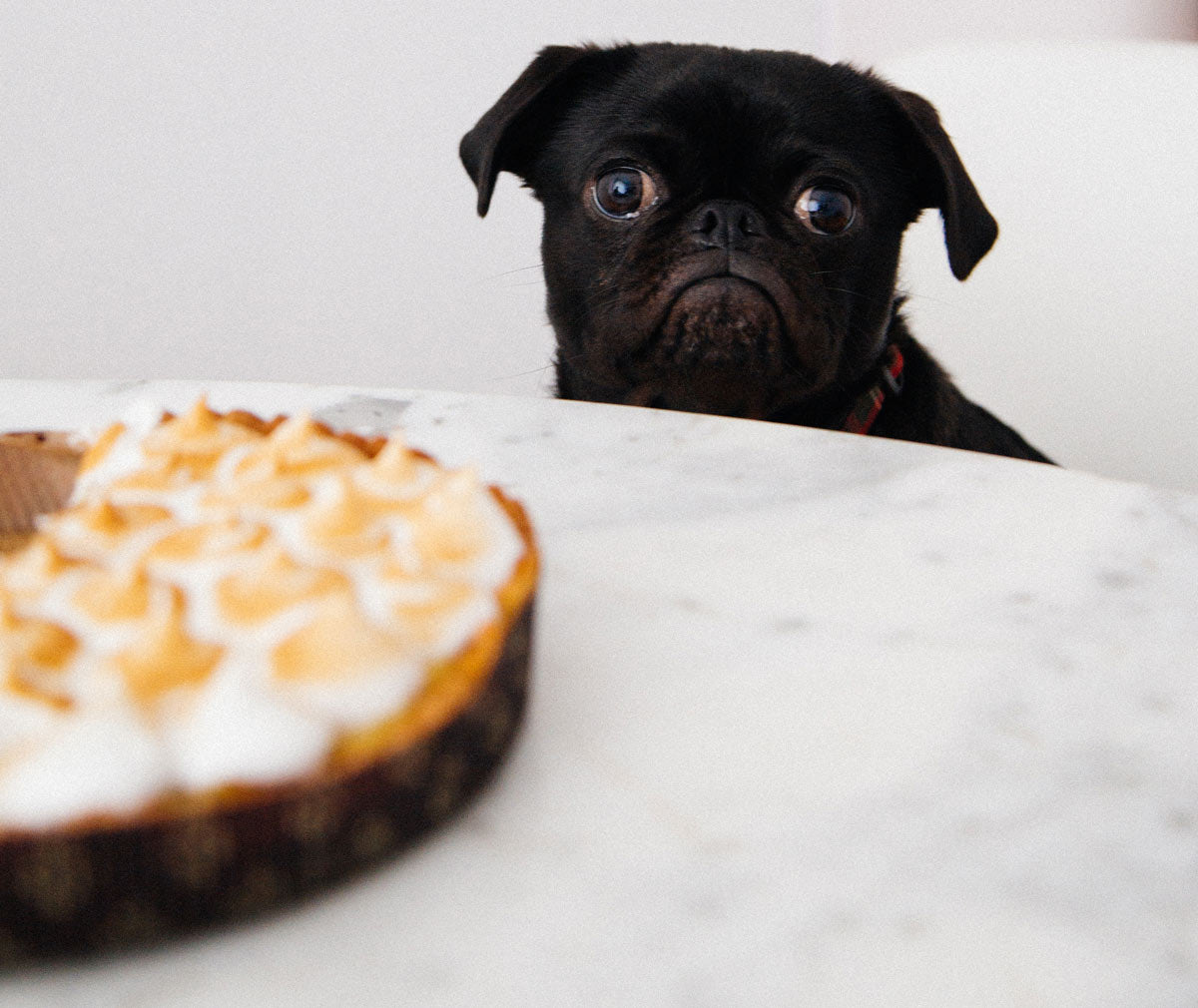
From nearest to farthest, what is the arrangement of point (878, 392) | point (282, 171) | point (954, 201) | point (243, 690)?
point (243, 690) < point (954, 201) < point (878, 392) < point (282, 171)

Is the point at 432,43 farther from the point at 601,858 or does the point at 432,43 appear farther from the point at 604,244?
the point at 601,858

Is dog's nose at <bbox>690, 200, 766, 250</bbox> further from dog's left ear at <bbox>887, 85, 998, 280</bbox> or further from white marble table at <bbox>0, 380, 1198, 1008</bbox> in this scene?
white marble table at <bbox>0, 380, 1198, 1008</bbox>

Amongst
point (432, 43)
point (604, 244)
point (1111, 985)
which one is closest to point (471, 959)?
point (1111, 985)

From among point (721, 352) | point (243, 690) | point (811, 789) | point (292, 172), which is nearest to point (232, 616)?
point (243, 690)

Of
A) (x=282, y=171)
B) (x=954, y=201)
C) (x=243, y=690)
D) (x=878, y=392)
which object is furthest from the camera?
(x=282, y=171)

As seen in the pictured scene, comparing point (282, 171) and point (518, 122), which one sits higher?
point (518, 122)

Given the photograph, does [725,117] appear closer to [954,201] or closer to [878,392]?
[954,201]

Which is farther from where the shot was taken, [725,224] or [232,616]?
[725,224]

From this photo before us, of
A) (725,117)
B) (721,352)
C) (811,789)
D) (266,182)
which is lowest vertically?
(266,182)

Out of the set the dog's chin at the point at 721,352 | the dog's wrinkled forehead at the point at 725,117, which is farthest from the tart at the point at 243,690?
the dog's wrinkled forehead at the point at 725,117
